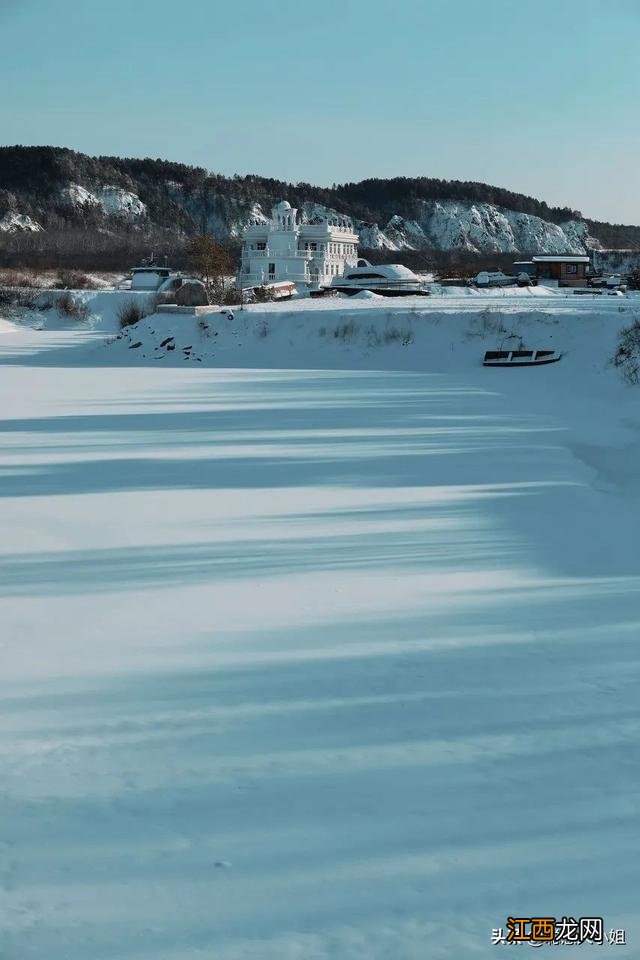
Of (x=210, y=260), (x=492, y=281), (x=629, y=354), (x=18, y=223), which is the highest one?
(x=18, y=223)

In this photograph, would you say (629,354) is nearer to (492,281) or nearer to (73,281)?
(492,281)

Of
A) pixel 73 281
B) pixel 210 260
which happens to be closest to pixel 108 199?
pixel 73 281

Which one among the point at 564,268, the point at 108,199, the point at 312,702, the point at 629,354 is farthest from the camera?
the point at 108,199

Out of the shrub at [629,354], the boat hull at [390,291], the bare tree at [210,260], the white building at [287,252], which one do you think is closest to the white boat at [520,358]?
the shrub at [629,354]

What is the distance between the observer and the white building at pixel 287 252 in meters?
75.9

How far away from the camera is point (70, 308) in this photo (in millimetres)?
71375

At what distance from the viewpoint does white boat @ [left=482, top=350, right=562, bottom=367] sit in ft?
99.6

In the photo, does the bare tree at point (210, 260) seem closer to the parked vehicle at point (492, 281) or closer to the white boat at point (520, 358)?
Answer: the parked vehicle at point (492, 281)

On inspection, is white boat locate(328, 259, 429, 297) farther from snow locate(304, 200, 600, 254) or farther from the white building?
snow locate(304, 200, 600, 254)

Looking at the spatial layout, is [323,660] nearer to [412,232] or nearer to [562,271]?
[562,271]

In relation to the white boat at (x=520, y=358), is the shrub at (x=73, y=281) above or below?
above

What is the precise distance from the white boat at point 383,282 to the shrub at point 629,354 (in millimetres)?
22458

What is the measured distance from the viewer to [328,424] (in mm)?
18094

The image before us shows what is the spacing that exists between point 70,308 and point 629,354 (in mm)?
50683
